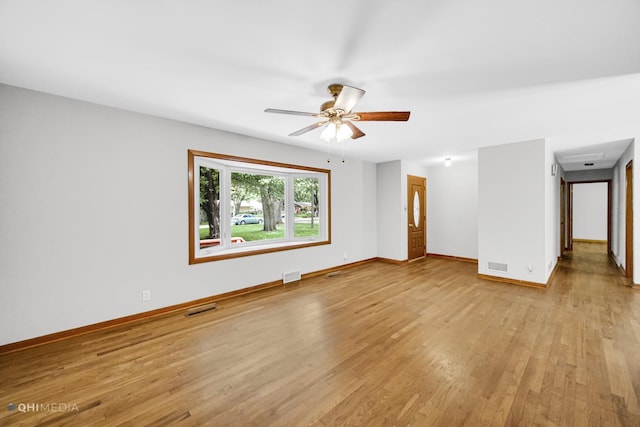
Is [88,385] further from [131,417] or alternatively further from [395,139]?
[395,139]

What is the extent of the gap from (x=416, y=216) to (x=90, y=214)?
625 cm

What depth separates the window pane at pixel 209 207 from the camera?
3.94 m

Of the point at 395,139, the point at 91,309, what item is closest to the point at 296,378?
the point at 91,309

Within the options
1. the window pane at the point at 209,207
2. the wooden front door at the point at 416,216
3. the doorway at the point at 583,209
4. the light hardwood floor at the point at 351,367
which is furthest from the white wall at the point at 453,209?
the window pane at the point at 209,207

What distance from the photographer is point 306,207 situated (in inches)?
212

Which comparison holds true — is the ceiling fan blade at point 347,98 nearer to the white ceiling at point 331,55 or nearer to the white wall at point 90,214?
the white ceiling at point 331,55

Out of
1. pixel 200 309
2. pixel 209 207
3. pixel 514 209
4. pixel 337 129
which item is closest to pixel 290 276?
pixel 200 309

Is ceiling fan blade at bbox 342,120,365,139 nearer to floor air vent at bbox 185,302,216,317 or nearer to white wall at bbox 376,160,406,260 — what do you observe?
floor air vent at bbox 185,302,216,317

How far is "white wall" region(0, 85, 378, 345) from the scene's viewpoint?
2.47 m

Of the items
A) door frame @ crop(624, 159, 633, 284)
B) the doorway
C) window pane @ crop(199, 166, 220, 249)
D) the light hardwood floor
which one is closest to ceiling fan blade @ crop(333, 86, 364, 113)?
the light hardwood floor

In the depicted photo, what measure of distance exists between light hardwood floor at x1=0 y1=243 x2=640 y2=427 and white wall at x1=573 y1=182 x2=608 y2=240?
25.2 ft

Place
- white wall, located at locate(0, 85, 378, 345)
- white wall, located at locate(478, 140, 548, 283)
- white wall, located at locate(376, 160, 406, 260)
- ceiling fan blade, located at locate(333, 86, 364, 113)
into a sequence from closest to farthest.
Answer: ceiling fan blade, located at locate(333, 86, 364, 113) → white wall, located at locate(0, 85, 378, 345) → white wall, located at locate(478, 140, 548, 283) → white wall, located at locate(376, 160, 406, 260)

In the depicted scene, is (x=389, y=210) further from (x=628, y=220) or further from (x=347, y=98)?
(x=347, y=98)

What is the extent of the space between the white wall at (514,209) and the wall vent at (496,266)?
5 centimetres
